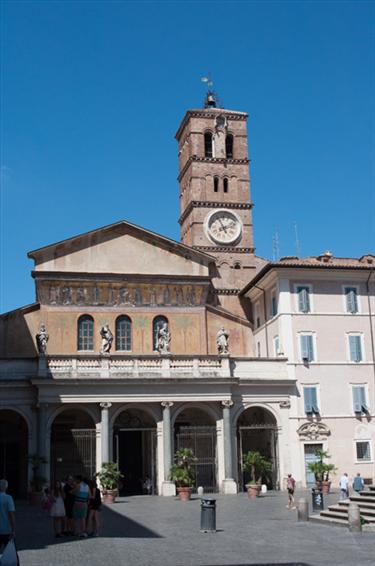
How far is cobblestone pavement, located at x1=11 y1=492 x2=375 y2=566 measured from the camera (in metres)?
15.1

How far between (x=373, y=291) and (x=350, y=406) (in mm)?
6174

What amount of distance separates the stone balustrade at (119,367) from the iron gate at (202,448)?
2781mm

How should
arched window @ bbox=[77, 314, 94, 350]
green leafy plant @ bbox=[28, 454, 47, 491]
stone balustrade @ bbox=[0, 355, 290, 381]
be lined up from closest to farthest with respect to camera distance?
green leafy plant @ bbox=[28, 454, 47, 491]
stone balustrade @ bbox=[0, 355, 290, 381]
arched window @ bbox=[77, 314, 94, 350]

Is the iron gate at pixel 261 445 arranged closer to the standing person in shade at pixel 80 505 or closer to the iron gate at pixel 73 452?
the iron gate at pixel 73 452

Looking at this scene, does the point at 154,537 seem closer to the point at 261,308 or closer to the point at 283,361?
the point at 283,361

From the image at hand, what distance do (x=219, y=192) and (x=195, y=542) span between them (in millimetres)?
35917

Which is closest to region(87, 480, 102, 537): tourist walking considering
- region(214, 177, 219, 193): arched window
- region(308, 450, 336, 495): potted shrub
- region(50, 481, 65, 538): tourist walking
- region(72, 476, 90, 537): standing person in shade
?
region(72, 476, 90, 537): standing person in shade

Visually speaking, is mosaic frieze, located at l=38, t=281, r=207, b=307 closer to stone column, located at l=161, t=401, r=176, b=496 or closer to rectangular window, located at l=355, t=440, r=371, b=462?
stone column, located at l=161, t=401, r=176, b=496

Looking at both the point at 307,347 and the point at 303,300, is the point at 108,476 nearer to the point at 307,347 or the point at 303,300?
the point at 307,347

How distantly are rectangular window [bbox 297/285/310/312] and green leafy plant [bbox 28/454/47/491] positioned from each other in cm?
1458

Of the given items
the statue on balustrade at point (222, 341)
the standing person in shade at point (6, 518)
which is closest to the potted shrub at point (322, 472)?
the statue on balustrade at point (222, 341)

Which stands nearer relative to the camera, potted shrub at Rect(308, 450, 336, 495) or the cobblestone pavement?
the cobblestone pavement

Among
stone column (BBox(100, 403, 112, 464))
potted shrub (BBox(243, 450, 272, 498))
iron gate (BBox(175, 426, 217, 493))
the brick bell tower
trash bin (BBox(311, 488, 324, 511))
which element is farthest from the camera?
the brick bell tower

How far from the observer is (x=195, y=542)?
706 inches
